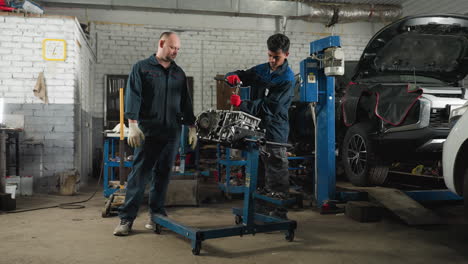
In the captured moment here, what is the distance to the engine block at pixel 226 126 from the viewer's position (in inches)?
101

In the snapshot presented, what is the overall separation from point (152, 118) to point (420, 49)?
116 inches

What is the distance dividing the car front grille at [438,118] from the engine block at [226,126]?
193cm

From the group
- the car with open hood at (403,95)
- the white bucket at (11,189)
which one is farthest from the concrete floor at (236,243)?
the white bucket at (11,189)

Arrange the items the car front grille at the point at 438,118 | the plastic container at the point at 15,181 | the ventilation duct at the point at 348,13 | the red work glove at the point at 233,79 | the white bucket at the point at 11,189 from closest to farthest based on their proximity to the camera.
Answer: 1. the red work glove at the point at 233,79
2. the car front grille at the point at 438,118
3. the white bucket at the point at 11,189
4. the plastic container at the point at 15,181
5. the ventilation duct at the point at 348,13

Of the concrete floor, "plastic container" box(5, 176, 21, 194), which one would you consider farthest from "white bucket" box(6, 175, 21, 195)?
the concrete floor

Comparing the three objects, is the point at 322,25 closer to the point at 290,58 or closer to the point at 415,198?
the point at 290,58

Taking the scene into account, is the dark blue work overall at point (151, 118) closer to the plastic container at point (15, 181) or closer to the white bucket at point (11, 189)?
the white bucket at point (11, 189)

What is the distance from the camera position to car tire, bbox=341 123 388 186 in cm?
418

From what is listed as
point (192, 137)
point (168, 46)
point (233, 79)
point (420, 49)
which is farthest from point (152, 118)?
point (420, 49)

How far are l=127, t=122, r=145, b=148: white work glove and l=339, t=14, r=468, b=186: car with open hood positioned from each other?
2.43m

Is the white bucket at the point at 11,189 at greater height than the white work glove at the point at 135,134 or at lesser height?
lesser

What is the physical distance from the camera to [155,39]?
8.95 m

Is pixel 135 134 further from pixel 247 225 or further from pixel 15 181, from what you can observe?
pixel 15 181

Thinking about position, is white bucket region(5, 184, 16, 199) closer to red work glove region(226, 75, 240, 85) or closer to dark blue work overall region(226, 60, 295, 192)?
dark blue work overall region(226, 60, 295, 192)
